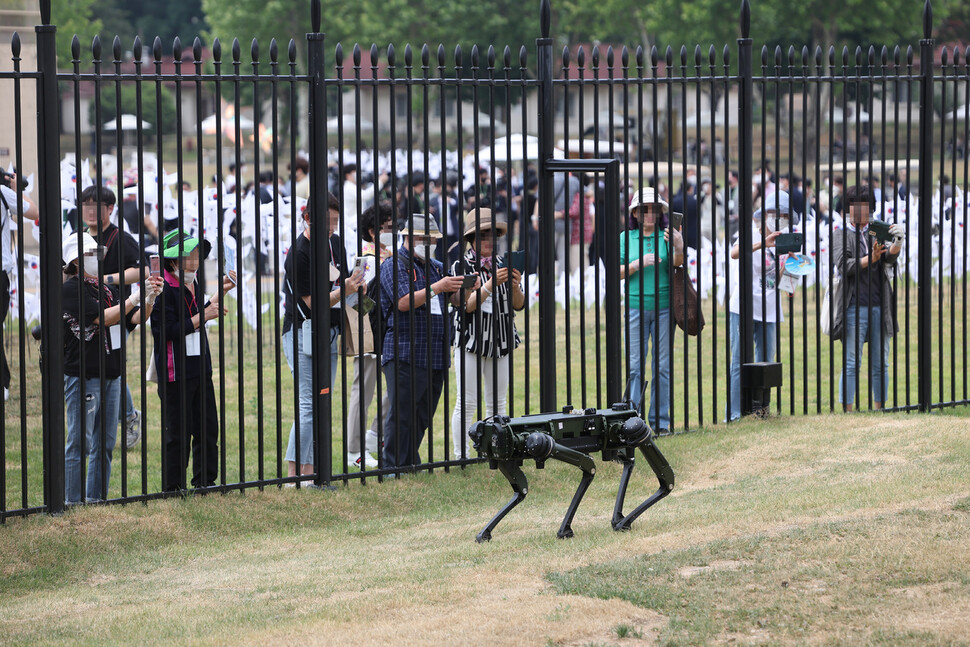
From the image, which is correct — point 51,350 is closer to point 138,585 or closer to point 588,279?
point 138,585

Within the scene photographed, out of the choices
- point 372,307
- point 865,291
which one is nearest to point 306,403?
point 372,307

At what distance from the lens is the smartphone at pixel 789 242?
8555 millimetres

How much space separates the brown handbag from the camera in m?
8.45

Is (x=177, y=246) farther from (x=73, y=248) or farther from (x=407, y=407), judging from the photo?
(x=407, y=407)

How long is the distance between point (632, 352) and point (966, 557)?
4.71 meters

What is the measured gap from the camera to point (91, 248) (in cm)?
712

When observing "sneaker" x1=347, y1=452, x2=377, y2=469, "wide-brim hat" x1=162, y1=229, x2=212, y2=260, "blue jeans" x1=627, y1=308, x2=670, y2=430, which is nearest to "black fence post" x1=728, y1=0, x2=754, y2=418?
"blue jeans" x1=627, y1=308, x2=670, y2=430

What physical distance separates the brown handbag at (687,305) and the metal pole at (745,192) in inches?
11.4

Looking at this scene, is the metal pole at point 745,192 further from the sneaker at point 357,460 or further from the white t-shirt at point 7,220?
the white t-shirt at point 7,220

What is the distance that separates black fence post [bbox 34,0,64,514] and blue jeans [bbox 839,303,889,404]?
5104 millimetres

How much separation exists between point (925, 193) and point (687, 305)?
6.62 ft

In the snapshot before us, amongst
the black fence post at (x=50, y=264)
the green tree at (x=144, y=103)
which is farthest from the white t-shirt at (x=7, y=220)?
the green tree at (x=144, y=103)

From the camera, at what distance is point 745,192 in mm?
8539

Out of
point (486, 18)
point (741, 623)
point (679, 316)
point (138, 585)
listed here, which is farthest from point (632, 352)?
point (486, 18)
